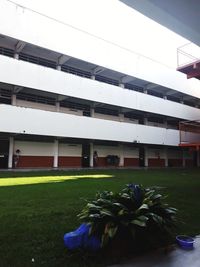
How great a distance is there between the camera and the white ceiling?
4617 mm

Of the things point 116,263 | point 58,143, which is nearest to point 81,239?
point 116,263

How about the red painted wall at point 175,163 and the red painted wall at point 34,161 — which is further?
the red painted wall at point 175,163

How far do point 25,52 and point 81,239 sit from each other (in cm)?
1870

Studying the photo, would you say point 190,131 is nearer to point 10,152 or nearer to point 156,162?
point 156,162

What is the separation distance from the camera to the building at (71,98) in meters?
18.1

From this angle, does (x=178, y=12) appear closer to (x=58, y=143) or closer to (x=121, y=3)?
(x=121, y=3)

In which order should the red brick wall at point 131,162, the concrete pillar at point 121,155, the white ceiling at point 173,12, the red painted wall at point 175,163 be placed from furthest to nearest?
the red painted wall at point 175,163, the red brick wall at point 131,162, the concrete pillar at point 121,155, the white ceiling at point 173,12

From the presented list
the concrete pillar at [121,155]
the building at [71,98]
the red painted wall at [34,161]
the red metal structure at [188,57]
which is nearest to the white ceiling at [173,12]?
the red metal structure at [188,57]

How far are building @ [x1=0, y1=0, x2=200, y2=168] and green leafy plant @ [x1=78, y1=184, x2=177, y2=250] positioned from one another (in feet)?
46.7

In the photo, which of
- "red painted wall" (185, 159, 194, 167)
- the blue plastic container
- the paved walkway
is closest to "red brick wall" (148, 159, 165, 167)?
"red painted wall" (185, 159, 194, 167)

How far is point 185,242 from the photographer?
418cm

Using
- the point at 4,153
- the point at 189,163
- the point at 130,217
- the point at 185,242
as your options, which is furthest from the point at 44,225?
the point at 189,163

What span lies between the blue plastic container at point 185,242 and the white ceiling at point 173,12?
152 inches

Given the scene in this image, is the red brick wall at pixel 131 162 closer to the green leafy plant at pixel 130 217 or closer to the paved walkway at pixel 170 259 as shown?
the green leafy plant at pixel 130 217
